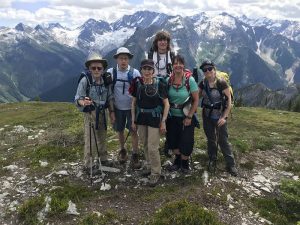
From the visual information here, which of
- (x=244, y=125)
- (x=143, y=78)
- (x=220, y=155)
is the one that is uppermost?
(x=143, y=78)

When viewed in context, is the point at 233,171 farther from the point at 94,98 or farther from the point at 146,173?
the point at 94,98

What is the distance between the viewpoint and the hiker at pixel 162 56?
43.9 ft

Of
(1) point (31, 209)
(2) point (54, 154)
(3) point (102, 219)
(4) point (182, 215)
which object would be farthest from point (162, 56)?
(2) point (54, 154)

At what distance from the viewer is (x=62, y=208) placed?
11961mm

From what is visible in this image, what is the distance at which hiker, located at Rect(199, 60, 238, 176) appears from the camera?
13.2 m

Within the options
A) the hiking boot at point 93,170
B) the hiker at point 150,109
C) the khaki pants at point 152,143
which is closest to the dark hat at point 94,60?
the hiker at point 150,109

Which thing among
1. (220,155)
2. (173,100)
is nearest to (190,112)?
(173,100)

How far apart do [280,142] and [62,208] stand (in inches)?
520

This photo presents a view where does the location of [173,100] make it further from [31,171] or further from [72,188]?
[31,171]

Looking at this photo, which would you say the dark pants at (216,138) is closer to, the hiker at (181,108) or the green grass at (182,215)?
A: the hiker at (181,108)

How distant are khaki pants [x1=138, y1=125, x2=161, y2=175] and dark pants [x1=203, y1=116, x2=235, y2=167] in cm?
224

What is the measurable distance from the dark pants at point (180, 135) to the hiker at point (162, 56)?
1.63 metres

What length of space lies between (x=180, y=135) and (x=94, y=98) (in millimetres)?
3272

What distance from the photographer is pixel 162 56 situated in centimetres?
1354
